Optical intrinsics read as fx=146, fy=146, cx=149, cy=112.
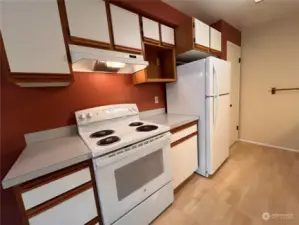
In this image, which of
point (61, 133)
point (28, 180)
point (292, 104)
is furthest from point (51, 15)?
point (292, 104)

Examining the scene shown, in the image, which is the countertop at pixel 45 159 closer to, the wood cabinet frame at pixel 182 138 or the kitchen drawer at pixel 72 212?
the kitchen drawer at pixel 72 212

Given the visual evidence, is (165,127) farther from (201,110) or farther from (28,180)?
(28,180)

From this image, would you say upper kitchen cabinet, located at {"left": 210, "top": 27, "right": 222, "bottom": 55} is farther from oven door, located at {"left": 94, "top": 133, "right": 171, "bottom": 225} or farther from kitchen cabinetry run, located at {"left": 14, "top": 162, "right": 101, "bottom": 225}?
kitchen cabinetry run, located at {"left": 14, "top": 162, "right": 101, "bottom": 225}

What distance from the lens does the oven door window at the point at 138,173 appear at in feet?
3.89

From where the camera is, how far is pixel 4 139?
1.16m

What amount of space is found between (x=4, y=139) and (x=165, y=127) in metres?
1.36

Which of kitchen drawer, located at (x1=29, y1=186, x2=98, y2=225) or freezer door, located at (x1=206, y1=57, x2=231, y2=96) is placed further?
freezer door, located at (x1=206, y1=57, x2=231, y2=96)

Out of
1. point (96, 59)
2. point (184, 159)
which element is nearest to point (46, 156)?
point (96, 59)

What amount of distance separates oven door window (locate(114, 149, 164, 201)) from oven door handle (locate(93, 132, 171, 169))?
76 millimetres

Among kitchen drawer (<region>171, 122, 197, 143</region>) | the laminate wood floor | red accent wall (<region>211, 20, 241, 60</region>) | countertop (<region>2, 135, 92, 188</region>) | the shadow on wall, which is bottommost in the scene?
the laminate wood floor

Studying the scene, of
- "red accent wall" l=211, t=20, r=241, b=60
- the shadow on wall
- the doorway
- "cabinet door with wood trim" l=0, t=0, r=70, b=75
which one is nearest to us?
"cabinet door with wood trim" l=0, t=0, r=70, b=75

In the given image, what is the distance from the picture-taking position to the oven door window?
1.19m

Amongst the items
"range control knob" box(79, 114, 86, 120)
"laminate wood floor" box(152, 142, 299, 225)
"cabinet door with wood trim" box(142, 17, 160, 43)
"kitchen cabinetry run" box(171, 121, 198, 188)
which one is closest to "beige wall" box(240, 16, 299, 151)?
"laminate wood floor" box(152, 142, 299, 225)

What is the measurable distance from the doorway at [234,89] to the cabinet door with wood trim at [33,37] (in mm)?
2770
